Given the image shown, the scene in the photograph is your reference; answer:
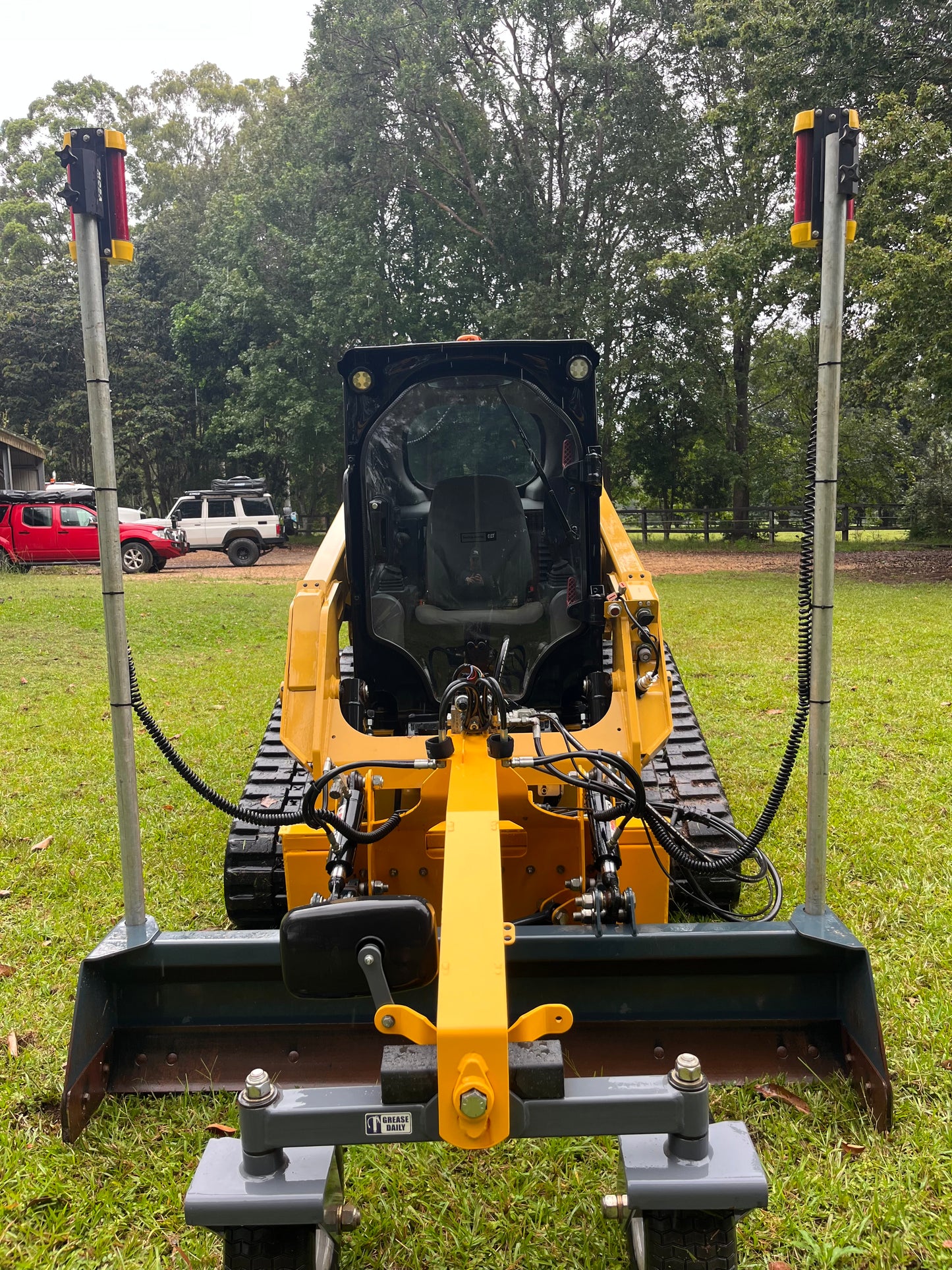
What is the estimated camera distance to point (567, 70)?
82.7 ft

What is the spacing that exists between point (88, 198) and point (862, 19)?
18.4m

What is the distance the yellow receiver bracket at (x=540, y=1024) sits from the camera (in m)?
1.92

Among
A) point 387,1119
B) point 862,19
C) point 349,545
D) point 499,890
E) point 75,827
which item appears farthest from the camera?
point 862,19

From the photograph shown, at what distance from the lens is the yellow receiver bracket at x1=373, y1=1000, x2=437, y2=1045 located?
1932mm

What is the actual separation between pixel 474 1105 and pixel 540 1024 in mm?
211

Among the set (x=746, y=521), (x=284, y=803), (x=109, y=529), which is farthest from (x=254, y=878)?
(x=746, y=521)

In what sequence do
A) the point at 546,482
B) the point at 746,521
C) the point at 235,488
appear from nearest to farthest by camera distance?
the point at 546,482 → the point at 235,488 → the point at 746,521

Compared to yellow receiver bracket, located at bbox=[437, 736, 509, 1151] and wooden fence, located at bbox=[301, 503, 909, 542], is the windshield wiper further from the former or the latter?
wooden fence, located at bbox=[301, 503, 909, 542]

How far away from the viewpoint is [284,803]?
4.30m

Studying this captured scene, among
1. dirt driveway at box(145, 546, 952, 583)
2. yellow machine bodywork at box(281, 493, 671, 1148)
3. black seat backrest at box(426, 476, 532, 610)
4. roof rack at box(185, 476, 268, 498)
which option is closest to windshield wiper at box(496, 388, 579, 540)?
black seat backrest at box(426, 476, 532, 610)

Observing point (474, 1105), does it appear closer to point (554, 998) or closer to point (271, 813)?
point (554, 998)

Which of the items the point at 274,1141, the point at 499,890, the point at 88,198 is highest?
the point at 88,198

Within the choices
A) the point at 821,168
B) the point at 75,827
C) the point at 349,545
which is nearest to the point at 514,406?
the point at 349,545

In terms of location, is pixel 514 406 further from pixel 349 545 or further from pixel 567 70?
pixel 567 70
